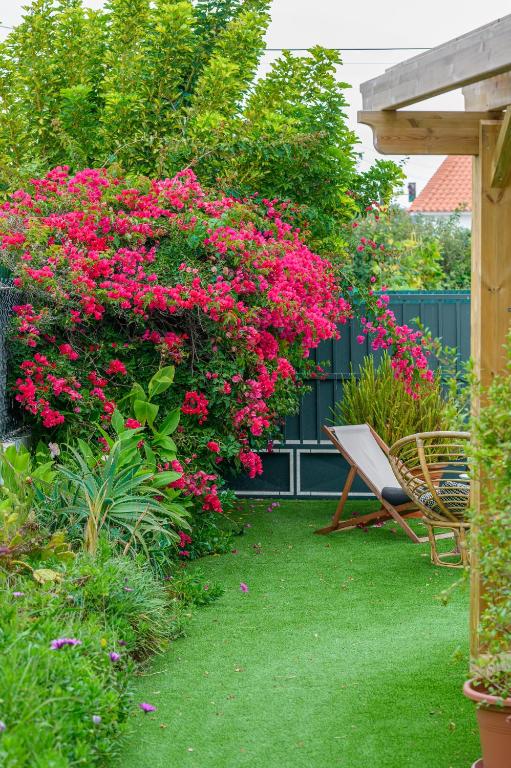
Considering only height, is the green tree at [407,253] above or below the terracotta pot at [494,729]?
above

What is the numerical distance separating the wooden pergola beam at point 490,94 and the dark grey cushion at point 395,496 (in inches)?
150

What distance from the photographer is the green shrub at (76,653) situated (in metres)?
2.98

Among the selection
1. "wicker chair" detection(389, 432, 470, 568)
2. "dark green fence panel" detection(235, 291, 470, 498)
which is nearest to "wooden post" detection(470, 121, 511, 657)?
"wicker chair" detection(389, 432, 470, 568)

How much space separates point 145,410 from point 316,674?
7.96 ft

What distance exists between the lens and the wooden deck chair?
7.38 metres

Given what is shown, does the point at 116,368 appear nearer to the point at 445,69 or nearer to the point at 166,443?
the point at 166,443

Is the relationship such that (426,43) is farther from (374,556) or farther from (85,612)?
(85,612)

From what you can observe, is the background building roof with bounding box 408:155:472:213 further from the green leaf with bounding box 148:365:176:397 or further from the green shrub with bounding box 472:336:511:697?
the green shrub with bounding box 472:336:511:697

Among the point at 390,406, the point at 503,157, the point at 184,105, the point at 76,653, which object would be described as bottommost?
the point at 76,653

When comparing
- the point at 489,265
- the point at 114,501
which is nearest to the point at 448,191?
the point at 114,501

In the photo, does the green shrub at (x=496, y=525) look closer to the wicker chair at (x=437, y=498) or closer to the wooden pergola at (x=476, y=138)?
the wooden pergola at (x=476, y=138)

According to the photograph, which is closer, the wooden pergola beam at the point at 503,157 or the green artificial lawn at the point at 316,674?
the wooden pergola beam at the point at 503,157

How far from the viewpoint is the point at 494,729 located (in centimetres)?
315

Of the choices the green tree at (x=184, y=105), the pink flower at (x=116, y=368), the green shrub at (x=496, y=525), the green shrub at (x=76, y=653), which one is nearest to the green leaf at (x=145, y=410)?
the pink flower at (x=116, y=368)
